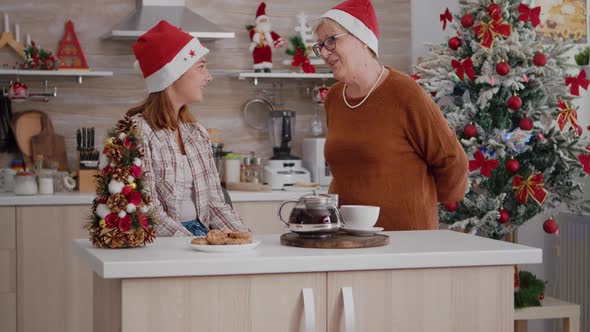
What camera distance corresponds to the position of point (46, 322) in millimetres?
4586

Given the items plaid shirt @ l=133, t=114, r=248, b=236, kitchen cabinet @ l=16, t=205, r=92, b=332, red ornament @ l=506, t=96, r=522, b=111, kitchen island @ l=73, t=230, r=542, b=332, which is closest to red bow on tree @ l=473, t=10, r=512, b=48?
red ornament @ l=506, t=96, r=522, b=111

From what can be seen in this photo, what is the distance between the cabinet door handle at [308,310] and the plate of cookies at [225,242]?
190 millimetres

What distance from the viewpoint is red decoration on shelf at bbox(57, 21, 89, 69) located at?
5.05m

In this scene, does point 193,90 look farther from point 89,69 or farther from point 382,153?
point 89,69

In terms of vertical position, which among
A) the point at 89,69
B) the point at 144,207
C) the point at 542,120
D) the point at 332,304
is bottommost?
the point at 332,304

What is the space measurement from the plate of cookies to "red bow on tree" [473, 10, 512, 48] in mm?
2198

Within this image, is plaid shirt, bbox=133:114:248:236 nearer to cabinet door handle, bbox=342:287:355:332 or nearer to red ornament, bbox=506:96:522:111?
cabinet door handle, bbox=342:287:355:332

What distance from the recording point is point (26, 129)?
503cm

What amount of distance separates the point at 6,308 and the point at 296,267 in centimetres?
283

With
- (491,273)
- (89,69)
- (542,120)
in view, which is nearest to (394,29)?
(542,120)

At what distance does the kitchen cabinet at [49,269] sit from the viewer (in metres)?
4.54

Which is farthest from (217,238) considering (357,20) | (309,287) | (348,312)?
(357,20)

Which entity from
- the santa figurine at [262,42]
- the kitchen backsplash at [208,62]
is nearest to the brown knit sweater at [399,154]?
the santa figurine at [262,42]

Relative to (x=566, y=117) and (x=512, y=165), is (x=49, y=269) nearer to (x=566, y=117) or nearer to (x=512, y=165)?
(x=512, y=165)
